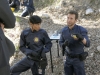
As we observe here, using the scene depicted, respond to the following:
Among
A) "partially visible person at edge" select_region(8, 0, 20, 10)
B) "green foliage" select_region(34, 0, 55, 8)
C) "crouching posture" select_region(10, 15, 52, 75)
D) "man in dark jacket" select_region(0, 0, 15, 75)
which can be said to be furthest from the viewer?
"partially visible person at edge" select_region(8, 0, 20, 10)

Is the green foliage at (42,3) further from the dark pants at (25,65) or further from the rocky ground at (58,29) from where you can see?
the dark pants at (25,65)

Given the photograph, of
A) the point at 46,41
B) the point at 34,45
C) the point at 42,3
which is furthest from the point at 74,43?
the point at 42,3

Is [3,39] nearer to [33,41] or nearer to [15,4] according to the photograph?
[33,41]

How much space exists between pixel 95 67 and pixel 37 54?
174 cm

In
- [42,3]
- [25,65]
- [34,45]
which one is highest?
[42,3]

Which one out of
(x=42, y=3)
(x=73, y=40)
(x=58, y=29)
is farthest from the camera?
(x=42, y=3)

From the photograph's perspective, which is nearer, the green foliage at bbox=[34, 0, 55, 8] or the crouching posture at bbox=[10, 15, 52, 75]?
the crouching posture at bbox=[10, 15, 52, 75]

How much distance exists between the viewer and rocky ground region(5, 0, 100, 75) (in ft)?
14.4

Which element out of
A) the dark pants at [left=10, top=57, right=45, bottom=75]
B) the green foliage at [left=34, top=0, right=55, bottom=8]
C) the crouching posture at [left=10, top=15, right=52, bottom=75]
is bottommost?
the dark pants at [left=10, top=57, right=45, bottom=75]

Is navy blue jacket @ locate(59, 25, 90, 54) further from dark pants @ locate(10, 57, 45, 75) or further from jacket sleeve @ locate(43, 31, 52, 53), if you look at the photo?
dark pants @ locate(10, 57, 45, 75)

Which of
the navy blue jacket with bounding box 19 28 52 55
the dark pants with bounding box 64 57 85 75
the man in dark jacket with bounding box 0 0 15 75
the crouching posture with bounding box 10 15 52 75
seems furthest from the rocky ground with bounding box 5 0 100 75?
the man in dark jacket with bounding box 0 0 15 75

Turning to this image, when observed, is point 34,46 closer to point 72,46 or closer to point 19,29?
point 72,46

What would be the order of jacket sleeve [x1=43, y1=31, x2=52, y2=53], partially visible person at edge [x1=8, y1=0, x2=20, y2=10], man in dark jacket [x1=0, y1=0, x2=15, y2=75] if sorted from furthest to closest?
partially visible person at edge [x1=8, y1=0, x2=20, y2=10]
jacket sleeve [x1=43, y1=31, x2=52, y2=53]
man in dark jacket [x1=0, y1=0, x2=15, y2=75]

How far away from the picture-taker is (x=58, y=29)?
21.0 feet
